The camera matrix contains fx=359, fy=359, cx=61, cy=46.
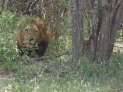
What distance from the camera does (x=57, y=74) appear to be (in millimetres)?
6008

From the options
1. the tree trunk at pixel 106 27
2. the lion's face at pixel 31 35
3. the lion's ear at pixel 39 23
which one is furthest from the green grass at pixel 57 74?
the lion's ear at pixel 39 23

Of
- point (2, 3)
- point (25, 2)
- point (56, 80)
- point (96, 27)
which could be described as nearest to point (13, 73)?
point (56, 80)

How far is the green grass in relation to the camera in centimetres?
504

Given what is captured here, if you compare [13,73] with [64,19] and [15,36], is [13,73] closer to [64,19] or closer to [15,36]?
[15,36]

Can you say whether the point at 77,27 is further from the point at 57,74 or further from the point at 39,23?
the point at 39,23

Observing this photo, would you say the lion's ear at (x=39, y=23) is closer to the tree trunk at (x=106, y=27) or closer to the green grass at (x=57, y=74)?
the green grass at (x=57, y=74)

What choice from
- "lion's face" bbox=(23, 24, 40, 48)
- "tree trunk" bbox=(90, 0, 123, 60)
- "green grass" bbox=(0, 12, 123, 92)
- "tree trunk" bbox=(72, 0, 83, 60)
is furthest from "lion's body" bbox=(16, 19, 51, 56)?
"tree trunk" bbox=(90, 0, 123, 60)

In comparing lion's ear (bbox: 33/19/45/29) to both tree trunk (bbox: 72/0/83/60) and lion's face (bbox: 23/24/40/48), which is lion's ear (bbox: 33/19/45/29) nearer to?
lion's face (bbox: 23/24/40/48)

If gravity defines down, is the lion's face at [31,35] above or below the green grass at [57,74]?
→ above

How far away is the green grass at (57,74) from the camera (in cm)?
504

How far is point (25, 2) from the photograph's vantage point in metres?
10.2

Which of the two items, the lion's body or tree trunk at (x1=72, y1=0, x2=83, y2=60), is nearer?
tree trunk at (x1=72, y1=0, x2=83, y2=60)

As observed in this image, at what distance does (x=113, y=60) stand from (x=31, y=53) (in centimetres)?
216

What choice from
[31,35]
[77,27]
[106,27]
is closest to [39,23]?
[31,35]
